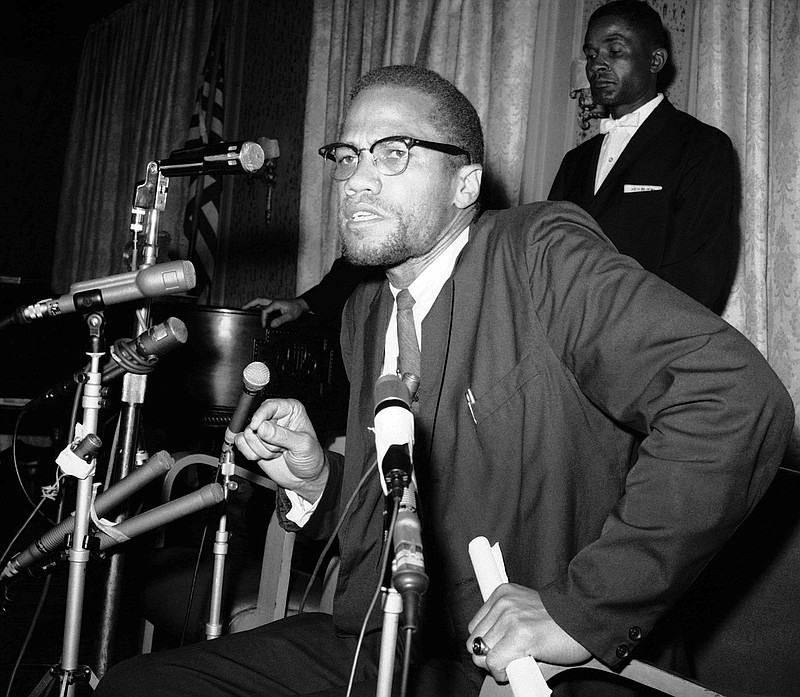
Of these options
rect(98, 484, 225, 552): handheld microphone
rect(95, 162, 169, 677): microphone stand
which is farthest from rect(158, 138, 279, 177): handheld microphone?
rect(98, 484, 225, 552): handheld microphone

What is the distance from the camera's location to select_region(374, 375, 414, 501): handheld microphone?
0.87 metres

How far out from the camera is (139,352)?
1.70 meters

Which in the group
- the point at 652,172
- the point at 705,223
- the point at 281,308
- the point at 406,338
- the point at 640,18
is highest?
the point at 640,18

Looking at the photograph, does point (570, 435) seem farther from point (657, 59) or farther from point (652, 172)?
point (657, 59)

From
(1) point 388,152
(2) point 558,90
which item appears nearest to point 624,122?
(2) point 558,90

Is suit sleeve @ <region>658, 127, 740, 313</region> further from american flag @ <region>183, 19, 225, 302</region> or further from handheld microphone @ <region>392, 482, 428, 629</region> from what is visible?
american flag @ <region>183, 19, 225, 302</region>

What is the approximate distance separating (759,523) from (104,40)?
791cm

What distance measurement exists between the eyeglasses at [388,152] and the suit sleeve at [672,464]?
2.01 ft

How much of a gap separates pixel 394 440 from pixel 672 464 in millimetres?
493

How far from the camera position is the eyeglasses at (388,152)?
Answer: 1.70m

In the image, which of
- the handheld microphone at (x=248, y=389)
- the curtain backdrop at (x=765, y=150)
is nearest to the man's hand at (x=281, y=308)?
the curtain backdrop at (x=765, y=150)

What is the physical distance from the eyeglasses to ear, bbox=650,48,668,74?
1368mm

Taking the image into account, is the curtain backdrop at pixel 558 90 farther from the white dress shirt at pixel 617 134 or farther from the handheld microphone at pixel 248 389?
the handheld microphone at pixel 248 389

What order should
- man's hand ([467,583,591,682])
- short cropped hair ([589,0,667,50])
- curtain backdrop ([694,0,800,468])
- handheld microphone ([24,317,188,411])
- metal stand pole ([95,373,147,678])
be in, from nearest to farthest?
man's hand ([467,583,591,682]) < handheld microphone ([24,317,188,411]) < metal stand pole ([95,373,147,678]) < curtain backdrop ([694,0,800,468]) < short cropped hair ([589,0,667,50])
